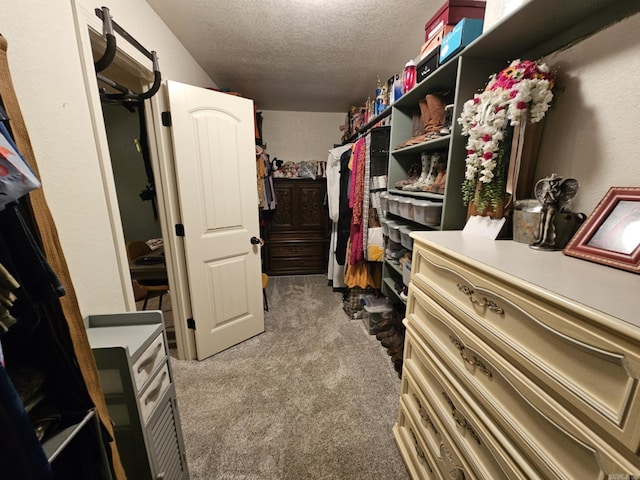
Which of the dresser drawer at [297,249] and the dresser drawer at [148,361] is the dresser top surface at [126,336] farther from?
the dresser drawer at [297,249]

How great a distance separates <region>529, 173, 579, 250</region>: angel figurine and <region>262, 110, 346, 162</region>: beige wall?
338 cm

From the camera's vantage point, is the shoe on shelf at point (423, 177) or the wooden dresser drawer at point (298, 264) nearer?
the shoe on shelf at point (423, 177)

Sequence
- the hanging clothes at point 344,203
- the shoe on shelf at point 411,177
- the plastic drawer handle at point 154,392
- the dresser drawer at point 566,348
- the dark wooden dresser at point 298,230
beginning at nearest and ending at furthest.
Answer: the dresser drawer at point 566,348
the plastic drawer handle at point 154,392
the shoe on shelf at point 411,177
the hanging clothes at point 344,203
the dark wooden dresser at point 298,230

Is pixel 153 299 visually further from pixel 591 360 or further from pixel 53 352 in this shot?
pixel 591 360

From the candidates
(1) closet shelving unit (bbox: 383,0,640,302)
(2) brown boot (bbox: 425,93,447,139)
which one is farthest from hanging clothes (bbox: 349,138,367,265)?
(2) brown boot (bbox: 425,93,447,139)

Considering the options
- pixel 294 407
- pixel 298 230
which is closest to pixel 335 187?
pixel 298 230

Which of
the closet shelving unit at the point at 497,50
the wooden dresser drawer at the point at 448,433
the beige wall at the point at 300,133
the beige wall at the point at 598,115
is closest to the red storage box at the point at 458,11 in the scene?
the closet shelving unit at the point at 497,50

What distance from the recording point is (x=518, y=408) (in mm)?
588

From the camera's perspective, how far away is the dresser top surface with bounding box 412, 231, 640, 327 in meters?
0.46

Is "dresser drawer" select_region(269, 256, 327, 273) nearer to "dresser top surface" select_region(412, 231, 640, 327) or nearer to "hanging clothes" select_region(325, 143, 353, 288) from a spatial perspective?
"hanging clothes" select_region(325, 143, 353, 288)

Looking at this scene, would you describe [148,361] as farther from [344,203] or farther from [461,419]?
[344,203]

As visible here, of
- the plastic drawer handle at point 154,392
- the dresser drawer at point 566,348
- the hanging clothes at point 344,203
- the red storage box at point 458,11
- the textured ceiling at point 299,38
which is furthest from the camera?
the hanging clothes at point 344,203

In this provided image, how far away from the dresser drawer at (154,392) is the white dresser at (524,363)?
1.00 metres

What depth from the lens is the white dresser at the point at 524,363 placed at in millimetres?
417
